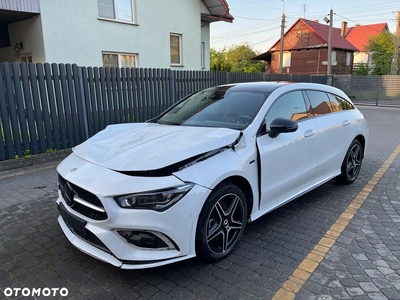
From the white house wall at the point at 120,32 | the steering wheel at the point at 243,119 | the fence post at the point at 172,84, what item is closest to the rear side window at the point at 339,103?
the steering wheel at the point at 243,119

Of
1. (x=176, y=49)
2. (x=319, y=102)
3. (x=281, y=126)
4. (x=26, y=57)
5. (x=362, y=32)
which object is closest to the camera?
(x=281, y=126)

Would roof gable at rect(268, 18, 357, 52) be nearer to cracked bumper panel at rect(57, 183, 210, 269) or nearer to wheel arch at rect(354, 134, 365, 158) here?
wheel arch at rect(354, 134, 365, 158)

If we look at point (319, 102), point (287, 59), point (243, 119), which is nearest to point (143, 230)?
point (243, 119)

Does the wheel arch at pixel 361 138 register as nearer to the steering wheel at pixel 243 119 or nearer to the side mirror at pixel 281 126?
the side mirror at pixel 281 126

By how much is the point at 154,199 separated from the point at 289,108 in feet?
7.32

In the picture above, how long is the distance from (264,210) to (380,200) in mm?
2156

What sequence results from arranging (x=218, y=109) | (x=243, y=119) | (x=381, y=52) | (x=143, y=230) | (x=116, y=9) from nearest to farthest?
(x=143, y=230) < (x=243, y=119) < (x=218, y=109) < (x=116, y=9) < (x=381, y=52)

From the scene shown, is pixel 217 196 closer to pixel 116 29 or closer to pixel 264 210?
pixel 264 210

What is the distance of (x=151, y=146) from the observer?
9.30 ft

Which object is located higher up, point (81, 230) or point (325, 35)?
point (325, 35)

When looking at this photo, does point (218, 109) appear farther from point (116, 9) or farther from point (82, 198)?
point (116, 9)

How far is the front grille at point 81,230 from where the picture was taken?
247 cm

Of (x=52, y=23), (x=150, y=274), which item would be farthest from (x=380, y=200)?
(x=52, y=23)

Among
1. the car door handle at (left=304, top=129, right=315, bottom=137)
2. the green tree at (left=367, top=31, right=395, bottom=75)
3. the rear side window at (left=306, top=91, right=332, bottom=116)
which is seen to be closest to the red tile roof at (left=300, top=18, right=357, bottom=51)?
the green tree at (left=367, top=31, right=395, bottom=75)
